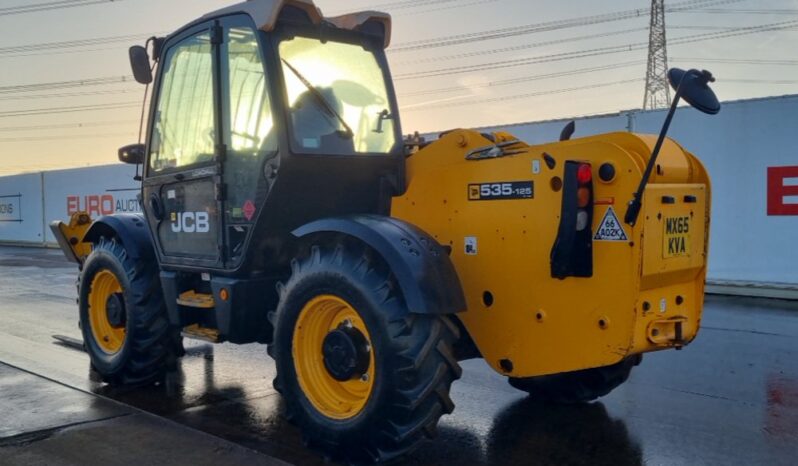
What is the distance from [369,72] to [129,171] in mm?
19784

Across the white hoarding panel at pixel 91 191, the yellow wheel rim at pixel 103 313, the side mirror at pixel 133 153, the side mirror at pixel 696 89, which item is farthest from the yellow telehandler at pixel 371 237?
the white hoarding panel at pixel 91 191

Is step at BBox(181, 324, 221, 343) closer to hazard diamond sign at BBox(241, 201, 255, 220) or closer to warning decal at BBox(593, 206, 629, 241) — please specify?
hazard diamond sign at BBox(241, 201, 255, 220)

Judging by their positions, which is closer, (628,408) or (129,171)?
(628,408)

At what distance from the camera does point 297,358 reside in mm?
4617

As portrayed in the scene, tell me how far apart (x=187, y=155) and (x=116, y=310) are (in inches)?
60.1

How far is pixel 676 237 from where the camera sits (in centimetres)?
427

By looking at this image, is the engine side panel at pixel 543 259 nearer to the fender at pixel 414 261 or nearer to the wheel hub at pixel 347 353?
the fender at pixel 414 261

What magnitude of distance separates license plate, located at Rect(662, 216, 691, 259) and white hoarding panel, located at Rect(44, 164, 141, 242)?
20.0 meters

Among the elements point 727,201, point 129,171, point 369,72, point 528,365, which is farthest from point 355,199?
point 129,171

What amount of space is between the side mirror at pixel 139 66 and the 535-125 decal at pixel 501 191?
2.74 m

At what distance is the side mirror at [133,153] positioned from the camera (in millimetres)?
6391

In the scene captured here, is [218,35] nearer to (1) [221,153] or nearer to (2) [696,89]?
(1) [221,153]

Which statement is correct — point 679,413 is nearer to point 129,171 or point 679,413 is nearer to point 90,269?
point 90,269

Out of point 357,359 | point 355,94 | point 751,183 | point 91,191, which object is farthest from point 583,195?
point 91,191
